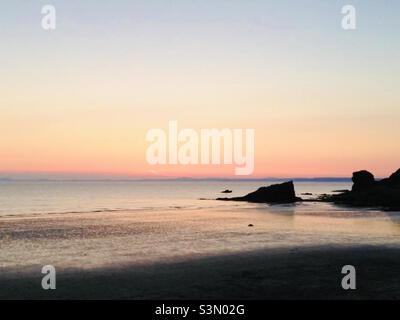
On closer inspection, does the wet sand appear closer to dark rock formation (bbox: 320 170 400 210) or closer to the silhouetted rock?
dark rock formation (bbox: 320 170 400 210)

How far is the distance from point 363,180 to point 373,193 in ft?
53.6

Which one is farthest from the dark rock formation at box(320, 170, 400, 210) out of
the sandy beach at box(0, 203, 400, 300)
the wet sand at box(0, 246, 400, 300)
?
the wet sand at box(0, 246, 400, 300)

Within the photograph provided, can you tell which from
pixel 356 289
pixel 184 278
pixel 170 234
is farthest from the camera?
pixel 170 234

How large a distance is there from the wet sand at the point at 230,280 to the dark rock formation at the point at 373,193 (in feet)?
215

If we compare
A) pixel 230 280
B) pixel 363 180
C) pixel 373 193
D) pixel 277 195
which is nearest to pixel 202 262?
pixel 230 280

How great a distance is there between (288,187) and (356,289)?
107 metres

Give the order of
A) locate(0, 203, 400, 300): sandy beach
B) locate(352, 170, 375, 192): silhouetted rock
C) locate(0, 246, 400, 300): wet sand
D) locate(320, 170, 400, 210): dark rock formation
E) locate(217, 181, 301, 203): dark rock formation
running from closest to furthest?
locate(0, 246, 400, 300): wet sand
locate(0, 203, 400, 300): sandy beach
locate(320, 170, 400, 210): dark rock formation
locate(352, 170, 375, 192): silhouetted rock
locate(217, 181, 301, 203): dark rock formation

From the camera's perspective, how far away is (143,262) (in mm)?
32188

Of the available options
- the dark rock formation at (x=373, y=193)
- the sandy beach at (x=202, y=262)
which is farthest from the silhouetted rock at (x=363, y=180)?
the sandy beach at (x=202, y=262)

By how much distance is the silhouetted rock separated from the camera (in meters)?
121

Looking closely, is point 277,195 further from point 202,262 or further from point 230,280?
point 230,280
